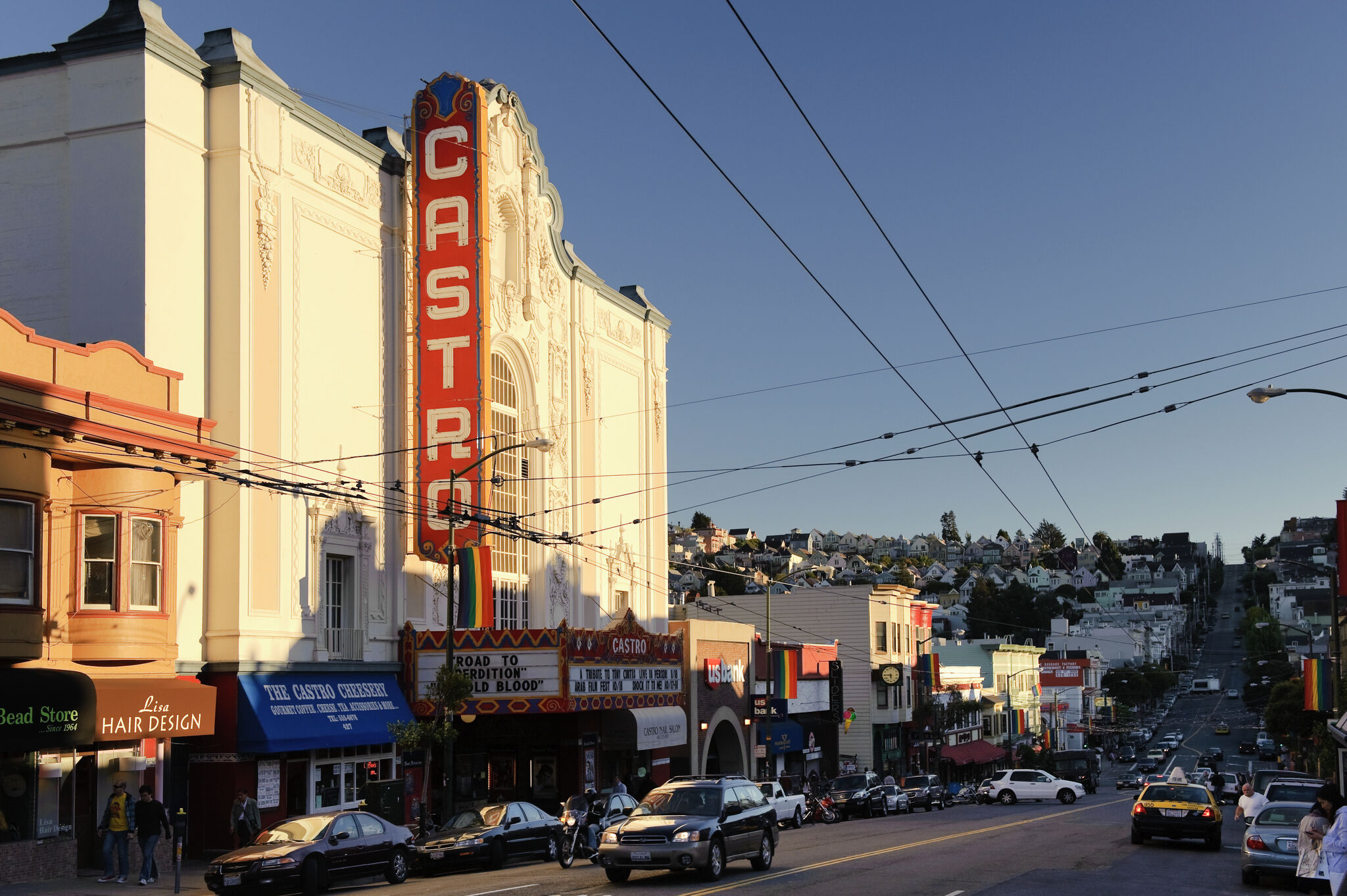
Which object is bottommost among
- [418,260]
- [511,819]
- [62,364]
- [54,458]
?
[511,819]

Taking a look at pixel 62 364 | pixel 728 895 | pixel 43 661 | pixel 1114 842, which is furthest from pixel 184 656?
pixel 1114 842

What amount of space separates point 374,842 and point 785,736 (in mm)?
41525

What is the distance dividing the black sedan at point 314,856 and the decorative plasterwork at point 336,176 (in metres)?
16.5

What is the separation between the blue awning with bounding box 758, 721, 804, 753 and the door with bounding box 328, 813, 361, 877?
38.1 m

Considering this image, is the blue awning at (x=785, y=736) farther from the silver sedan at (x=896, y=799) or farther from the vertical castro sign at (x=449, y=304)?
the vertical castro sign at (x=449, y=304)

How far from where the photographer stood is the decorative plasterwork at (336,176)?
32.5 meters

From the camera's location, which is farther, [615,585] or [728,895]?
[615,585]

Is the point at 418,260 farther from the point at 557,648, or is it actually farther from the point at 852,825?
the point at 852,825

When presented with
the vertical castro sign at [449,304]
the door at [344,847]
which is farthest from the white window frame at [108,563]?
the vertical castro sign at [449,304]

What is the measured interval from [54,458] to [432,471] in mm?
A: 12547

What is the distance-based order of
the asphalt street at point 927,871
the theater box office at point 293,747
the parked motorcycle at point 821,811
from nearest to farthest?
the asphalt street at point 927,871 → the theater box office at point 293,747 → the parked motorcycle at point 821,811

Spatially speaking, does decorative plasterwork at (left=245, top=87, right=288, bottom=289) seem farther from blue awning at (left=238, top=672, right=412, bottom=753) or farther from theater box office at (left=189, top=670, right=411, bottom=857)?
theater box office at (left=189, top=670, right=411, bottom=857)

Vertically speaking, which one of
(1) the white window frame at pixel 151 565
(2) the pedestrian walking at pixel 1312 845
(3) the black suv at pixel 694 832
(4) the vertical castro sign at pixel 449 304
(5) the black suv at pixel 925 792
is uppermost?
(4) the vertical castro sign at pixel 449 304

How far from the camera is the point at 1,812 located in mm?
23172
